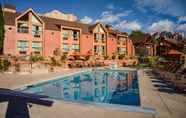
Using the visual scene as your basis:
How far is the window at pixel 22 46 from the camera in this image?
92.4ft

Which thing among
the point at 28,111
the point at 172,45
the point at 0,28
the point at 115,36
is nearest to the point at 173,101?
the point at 28,111

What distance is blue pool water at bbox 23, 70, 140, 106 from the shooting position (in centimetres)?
1212

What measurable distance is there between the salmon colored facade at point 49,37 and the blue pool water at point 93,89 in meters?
10.2

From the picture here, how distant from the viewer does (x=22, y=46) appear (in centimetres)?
2845

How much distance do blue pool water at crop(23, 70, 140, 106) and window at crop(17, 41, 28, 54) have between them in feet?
36.1

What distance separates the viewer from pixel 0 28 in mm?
23359

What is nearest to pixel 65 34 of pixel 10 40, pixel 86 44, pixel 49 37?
pixel 49 37

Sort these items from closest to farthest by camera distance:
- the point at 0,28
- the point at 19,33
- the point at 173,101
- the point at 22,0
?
1. the point at 173,101
2. the point at 0,28
3. the point at 19,33
4. the point at 22,0

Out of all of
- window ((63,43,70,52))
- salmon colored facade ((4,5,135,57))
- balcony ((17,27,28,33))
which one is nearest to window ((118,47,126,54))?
salmon colored facade ((4,5,135,57))

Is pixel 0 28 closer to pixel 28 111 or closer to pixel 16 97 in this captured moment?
pixel 16 97

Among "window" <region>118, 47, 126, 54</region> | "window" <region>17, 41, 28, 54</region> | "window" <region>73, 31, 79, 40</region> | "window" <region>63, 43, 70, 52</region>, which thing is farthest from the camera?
"window" <region>118, 47, 126, 54</region>

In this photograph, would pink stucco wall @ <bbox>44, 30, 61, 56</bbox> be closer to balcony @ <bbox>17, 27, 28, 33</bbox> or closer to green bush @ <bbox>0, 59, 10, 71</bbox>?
balcony @ <bbox>17, 27, 28, 33</bbox>

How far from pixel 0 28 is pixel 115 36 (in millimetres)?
26348

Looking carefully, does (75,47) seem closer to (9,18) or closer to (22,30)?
(22,30)
